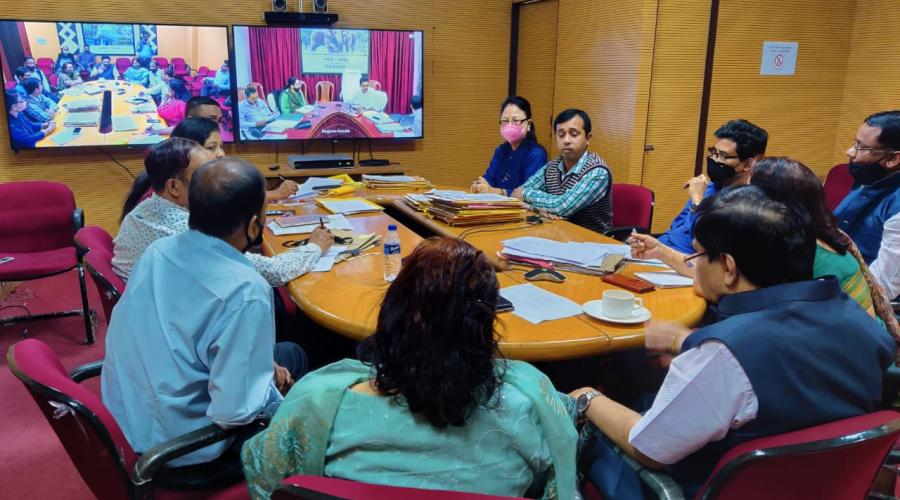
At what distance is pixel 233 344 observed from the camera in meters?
1.32

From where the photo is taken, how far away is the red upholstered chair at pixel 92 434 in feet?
3.79

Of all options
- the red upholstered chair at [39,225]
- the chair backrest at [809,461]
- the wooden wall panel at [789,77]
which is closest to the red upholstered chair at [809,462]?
the chair backrest at [809,461]

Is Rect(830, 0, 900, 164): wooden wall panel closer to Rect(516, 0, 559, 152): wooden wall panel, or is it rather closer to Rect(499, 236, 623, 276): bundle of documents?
Rect(516, 0, 559, 152): wooden wall panel

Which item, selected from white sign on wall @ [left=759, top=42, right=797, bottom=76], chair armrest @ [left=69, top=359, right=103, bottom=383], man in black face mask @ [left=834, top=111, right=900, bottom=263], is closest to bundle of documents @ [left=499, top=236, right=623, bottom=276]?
man in black face mask @ [left=834, top=111, right=900, bottom=263]

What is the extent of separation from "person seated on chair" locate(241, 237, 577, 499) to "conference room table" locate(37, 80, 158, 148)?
429cm

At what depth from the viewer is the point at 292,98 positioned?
197 inches

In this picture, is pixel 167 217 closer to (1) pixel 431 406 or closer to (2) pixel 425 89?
(1) pixel 431 406

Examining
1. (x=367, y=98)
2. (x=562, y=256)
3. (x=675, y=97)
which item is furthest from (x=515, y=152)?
(x=367, y=98)

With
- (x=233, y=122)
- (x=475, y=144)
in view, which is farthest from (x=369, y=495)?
(x=475, y=144)

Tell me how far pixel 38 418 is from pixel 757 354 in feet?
9.01

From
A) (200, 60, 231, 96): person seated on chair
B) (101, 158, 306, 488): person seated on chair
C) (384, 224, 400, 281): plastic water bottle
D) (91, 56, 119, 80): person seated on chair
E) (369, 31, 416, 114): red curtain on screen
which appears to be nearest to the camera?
(101, 158, 306, 488): person seated on chair

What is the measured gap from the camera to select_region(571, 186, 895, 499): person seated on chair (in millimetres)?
1112

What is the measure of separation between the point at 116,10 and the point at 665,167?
421 cm

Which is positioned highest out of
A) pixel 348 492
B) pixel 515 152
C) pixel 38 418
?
pixel 515 152
